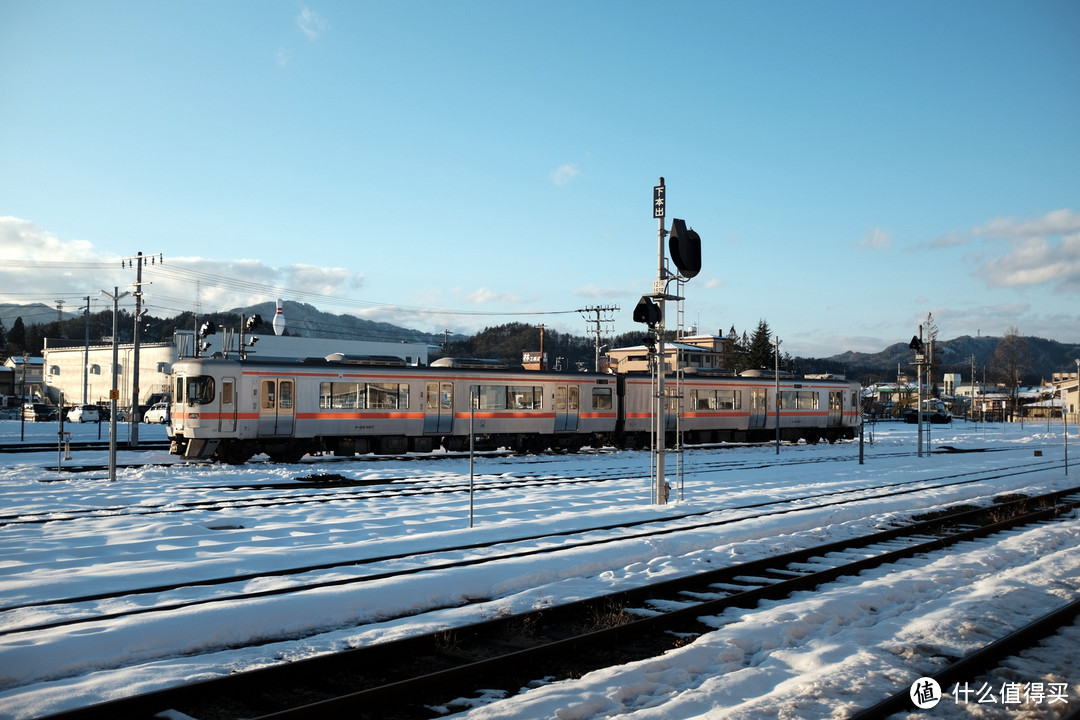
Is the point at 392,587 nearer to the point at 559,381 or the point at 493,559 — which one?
the point at 493,559

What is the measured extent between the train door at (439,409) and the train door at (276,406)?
4687mm

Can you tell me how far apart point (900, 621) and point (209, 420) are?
68.4ft

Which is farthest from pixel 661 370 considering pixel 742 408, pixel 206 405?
pixel 742 408

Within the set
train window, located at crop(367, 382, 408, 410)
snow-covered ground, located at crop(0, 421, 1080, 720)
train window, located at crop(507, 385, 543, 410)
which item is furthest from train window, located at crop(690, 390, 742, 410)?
snow-covered ground, located at crop(0, 421, 1080, 720)

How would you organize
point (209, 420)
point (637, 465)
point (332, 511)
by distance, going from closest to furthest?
point (332, 511) → point (209, 420) → point (637, 465)

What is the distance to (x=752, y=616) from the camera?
7.91m

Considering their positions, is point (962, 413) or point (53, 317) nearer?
point (962, 413)

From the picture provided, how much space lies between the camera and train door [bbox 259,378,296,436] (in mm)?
24484

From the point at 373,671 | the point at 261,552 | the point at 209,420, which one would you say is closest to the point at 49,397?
the point at 209,420

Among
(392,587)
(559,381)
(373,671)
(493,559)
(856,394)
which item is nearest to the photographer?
(373,671)

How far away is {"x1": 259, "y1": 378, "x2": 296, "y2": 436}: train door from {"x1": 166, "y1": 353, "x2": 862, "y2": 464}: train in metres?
0.03

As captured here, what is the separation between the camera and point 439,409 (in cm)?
2786

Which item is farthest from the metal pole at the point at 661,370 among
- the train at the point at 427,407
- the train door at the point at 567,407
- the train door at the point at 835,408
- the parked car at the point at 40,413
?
the parked car at the point at 40,413

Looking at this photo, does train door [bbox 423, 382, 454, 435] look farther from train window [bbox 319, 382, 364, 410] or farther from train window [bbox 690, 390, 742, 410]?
train window [bbox 690, 390, 742, 410]
